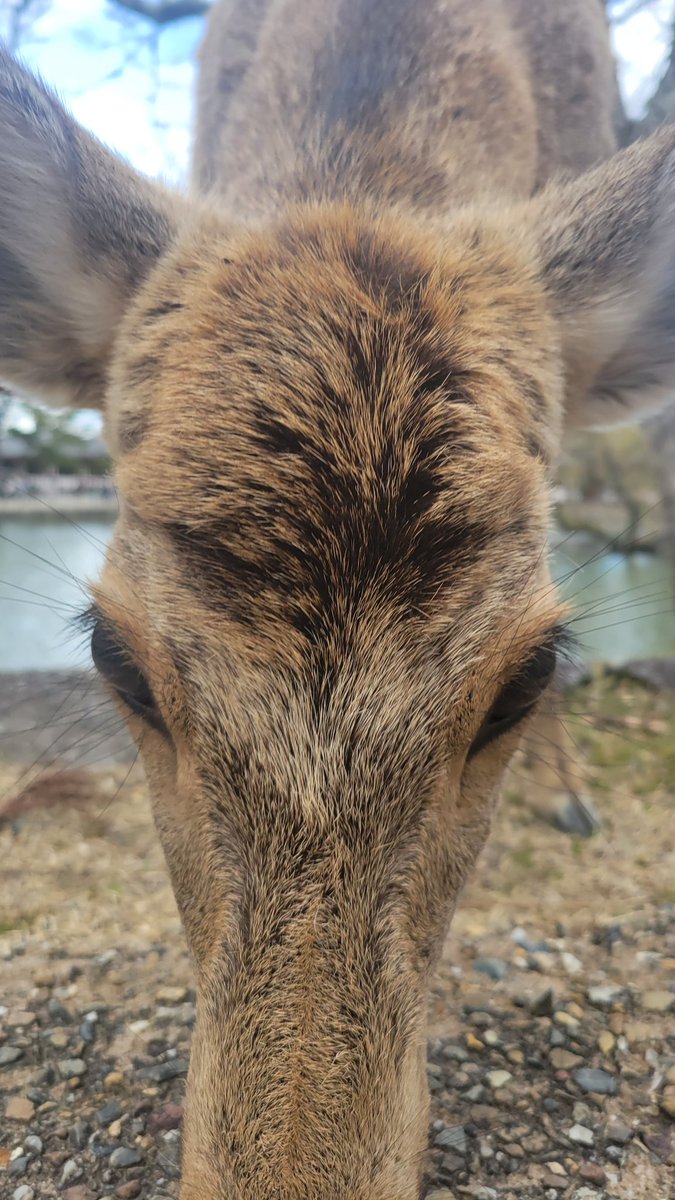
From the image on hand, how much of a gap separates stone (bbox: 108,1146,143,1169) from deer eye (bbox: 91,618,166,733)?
54.5 inches

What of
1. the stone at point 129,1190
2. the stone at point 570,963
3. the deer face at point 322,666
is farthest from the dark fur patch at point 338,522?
the stone at point 570,963

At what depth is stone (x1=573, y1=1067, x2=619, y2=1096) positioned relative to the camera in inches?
118

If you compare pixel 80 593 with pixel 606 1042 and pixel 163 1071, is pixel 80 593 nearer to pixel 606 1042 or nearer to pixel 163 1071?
pixel 163 1071

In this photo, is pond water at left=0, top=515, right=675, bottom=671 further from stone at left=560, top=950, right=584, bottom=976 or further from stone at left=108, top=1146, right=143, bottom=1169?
stone at left=108, top=1146, right=143, bottom=1169

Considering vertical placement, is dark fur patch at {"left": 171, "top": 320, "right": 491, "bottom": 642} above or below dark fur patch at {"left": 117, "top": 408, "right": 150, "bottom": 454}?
below

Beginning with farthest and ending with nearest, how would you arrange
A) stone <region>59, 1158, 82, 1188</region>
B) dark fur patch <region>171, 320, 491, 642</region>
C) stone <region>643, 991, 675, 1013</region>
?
stone <region>643, 991, 675, 1013</region>, stone <region>59, 1158, 82, 1188</region>, dark fur patch <region>171, 320, 491, 642</region>

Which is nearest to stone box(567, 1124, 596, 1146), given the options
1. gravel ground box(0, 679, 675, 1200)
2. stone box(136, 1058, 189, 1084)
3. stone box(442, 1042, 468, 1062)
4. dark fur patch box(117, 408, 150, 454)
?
gravel ground box(0, 679, 675, 1200)

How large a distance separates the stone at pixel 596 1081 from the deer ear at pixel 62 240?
3.23 m

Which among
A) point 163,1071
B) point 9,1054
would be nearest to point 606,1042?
point 163,1071

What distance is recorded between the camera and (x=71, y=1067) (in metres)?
3.06

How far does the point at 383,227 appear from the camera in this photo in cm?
277

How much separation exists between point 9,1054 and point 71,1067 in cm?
27

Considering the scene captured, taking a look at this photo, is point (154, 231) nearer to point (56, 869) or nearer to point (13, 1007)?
point (13, 1007)

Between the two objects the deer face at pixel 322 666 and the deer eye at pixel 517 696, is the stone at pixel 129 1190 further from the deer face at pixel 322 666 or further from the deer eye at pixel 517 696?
the deer eye at pixel 517 696
